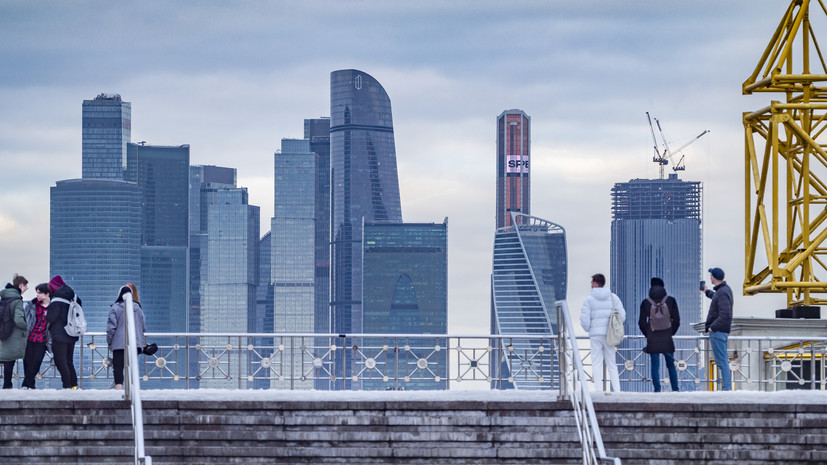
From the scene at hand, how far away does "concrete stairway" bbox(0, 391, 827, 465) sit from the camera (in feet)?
49.1

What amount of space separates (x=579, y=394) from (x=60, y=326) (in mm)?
7442

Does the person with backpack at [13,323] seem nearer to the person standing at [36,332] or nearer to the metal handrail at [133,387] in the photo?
the person standing at [36,332]

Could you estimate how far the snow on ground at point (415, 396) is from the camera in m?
15.7

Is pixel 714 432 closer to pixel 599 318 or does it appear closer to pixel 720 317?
pixel 599 318

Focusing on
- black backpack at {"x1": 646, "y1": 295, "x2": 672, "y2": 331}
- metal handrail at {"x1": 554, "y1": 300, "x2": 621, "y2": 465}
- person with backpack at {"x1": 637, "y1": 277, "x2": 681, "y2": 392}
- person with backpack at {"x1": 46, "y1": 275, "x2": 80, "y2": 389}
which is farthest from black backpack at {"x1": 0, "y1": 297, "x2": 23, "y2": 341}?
black backpack at {"x1": 646, "y1": 295, "x2": 672, "y2": 331}

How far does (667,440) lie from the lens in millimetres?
15164

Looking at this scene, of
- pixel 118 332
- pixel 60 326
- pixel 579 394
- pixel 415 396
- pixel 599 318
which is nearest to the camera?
pixel 579 394

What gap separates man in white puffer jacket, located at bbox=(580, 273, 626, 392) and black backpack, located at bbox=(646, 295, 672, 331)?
693 millimetres

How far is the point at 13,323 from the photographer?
18547 mm

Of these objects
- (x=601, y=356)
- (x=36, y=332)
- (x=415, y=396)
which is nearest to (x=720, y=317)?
(x=601, y=356)

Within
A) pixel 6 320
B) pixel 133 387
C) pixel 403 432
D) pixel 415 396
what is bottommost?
pixel 403 432

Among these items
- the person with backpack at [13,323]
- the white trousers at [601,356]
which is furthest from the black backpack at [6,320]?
the white trousers at [601,356]

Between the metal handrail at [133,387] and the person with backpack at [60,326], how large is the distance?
2181mm

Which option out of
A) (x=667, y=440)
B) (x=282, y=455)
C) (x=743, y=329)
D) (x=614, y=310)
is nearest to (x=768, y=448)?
(x=667, y=440)
